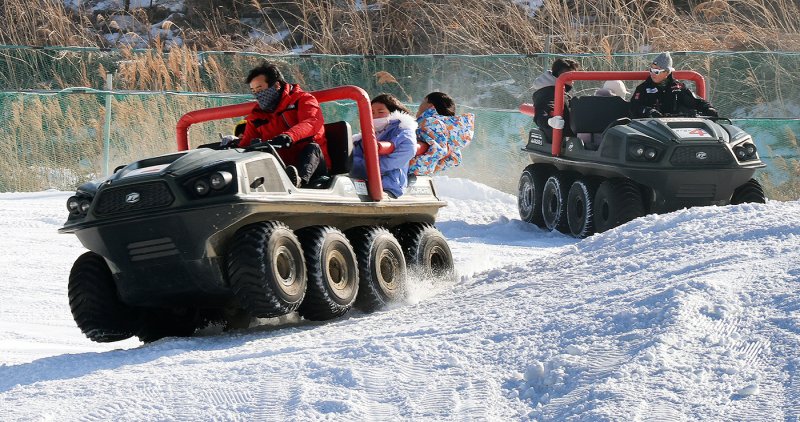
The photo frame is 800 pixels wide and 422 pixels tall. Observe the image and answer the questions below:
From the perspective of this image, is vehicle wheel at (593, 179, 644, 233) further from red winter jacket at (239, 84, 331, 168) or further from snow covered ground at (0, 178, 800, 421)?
red winter jacket at (239, 84, 331, 168)

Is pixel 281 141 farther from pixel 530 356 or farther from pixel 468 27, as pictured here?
pixel 468 27

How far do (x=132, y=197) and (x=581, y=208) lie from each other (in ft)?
23.3

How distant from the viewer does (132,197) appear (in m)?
7.57

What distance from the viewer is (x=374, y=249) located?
8992mm

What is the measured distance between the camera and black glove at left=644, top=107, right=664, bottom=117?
1328 centimetres

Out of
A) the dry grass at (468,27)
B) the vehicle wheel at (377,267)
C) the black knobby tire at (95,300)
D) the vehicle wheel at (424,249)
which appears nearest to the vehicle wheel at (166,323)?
the black knobby tire at (95,300)

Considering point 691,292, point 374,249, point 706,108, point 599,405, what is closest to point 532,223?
point 706,108

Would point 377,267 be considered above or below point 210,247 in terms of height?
below

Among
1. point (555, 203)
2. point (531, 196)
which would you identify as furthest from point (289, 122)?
point (531, 196)

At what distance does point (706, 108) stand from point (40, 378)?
27.8 feet

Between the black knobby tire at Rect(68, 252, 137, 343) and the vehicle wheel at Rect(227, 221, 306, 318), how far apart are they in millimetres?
838

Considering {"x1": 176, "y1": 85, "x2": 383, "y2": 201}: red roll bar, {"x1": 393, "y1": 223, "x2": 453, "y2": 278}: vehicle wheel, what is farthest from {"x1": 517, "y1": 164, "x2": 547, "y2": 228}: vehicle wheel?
{"x1": 176, "y1": 85, "x2": 383, "y2": 201}: red roll bar

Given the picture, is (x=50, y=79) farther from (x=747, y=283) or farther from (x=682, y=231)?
(x=747, y=283)

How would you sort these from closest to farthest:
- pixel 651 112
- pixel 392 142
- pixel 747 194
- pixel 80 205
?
pixel 80 205
pixel 392 142
pixel 747 194
pixel 651 112
